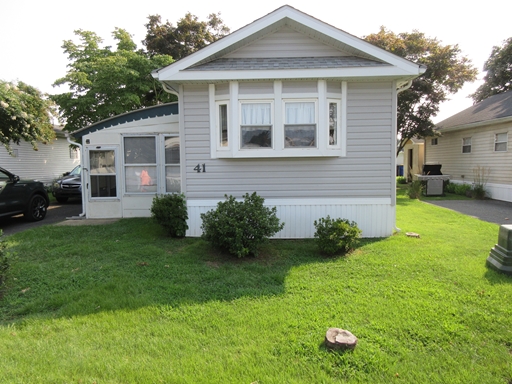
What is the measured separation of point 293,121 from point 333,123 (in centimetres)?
85

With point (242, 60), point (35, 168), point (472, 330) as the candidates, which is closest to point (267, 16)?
point (242, 60)

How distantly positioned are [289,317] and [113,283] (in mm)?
2442

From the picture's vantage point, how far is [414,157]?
72.1 feet

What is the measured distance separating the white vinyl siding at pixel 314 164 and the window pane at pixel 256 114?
76cm

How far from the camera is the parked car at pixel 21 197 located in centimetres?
817

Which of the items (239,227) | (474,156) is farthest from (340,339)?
(474,156)

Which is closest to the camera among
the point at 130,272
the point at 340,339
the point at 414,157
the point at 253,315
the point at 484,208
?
the point at 340,339

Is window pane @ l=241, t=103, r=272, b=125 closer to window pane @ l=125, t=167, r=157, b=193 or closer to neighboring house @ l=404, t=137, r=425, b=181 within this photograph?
window pane @ l=125, t=167, r=157, b=193

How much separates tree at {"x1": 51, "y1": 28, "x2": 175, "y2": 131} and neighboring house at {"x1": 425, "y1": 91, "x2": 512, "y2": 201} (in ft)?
51.5

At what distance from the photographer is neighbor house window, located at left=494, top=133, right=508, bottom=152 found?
1288 cm

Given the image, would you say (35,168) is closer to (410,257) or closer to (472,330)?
(410,257)

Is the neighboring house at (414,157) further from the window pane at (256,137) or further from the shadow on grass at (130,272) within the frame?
the window pane at (256,137)

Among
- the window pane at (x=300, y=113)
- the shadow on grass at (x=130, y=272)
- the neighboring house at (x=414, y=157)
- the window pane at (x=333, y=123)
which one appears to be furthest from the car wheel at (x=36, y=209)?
the neighboring house at (x=414, y=157)

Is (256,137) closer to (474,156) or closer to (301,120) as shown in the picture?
(301,120)
